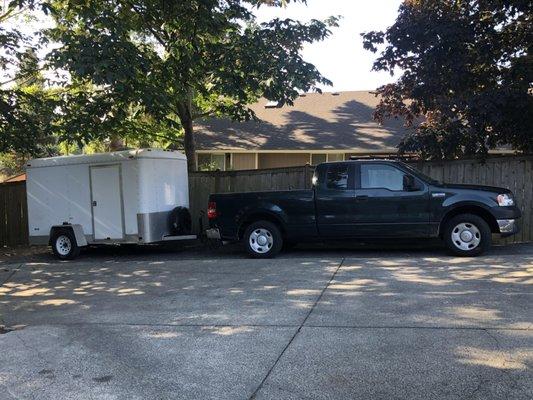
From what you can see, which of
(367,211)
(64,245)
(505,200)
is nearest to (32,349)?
(367,211)

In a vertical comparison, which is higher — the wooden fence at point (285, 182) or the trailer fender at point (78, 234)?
the wooden fence at point (285, 182)

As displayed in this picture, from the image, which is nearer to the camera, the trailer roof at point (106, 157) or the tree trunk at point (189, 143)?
the trailer roof at point (106, 157)

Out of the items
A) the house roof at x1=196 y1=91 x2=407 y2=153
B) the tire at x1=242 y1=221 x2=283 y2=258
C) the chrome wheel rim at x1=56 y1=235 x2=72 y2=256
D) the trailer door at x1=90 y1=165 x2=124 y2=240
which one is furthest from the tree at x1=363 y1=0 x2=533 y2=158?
the chrome wheel rim at x1=56 y1=235 x2=72 y2=256

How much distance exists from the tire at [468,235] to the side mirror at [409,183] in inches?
36.0

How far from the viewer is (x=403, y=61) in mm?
12789

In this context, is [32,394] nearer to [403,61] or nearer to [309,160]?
[403,61]

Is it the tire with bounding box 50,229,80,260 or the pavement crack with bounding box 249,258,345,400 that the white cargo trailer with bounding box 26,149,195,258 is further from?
the pavement crack with bounding box 249,258,345,400

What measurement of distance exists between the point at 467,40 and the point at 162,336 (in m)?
9.44

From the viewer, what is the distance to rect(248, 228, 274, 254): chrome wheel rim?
10820mm

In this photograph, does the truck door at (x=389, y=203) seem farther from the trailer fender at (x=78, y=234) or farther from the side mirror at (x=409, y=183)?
the trailer fender at (x=78, y=234)

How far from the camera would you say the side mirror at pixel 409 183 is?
397 inches

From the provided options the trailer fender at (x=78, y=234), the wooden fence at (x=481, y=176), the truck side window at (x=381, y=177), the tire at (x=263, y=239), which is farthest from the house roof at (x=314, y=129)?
the tire at (x=263, y=239)

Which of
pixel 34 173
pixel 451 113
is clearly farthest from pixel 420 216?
pixel 34 173

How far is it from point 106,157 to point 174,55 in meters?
2.74
